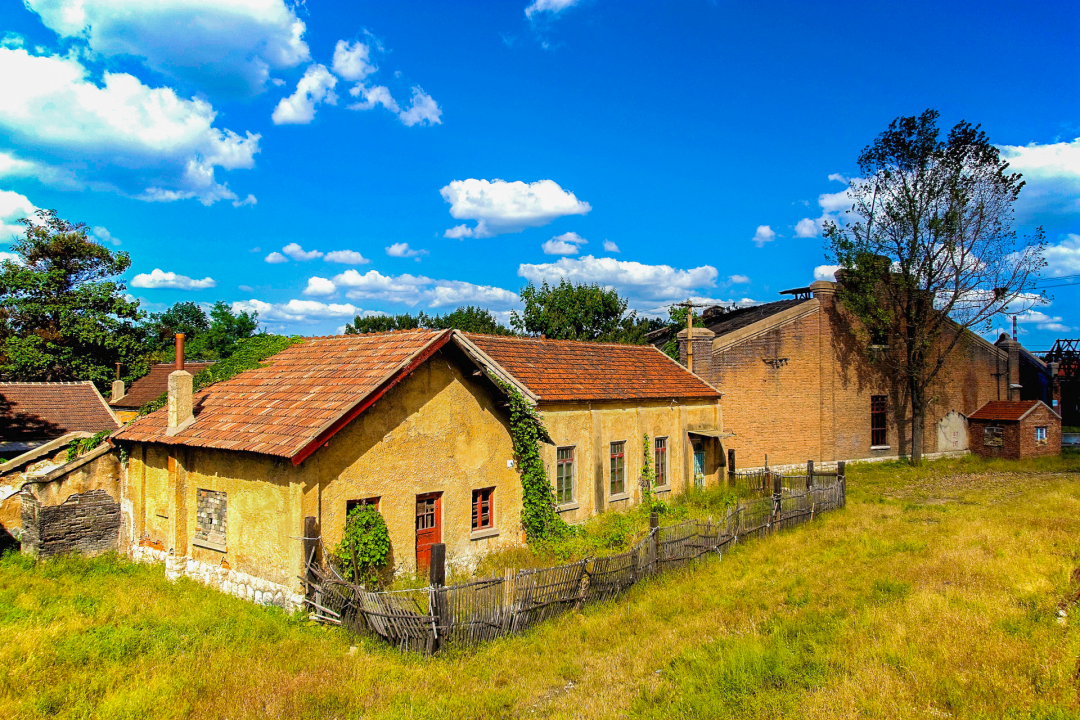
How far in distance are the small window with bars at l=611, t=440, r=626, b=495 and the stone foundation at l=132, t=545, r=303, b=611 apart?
33.0 ft

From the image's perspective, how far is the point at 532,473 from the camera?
14.9 meters

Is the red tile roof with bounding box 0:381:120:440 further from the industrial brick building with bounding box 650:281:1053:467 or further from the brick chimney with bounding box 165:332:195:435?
the industrial brick building with bounding box 650:281:1053:467

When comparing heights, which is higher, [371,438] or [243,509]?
[371,438]

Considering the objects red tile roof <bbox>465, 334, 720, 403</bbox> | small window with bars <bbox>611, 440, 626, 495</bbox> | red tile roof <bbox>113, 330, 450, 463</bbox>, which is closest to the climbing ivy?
red tile roof <bbox>465, 334, 720, 403</bbox>

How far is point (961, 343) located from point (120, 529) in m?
36.6

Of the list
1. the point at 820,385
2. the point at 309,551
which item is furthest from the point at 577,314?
the point at 309,551

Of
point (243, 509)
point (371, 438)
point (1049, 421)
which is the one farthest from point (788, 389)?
point (243, 509)

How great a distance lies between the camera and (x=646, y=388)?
20.3 m

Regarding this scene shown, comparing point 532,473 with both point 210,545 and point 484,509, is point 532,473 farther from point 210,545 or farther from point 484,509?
point 210,545

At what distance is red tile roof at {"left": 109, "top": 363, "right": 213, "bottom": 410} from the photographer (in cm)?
3647

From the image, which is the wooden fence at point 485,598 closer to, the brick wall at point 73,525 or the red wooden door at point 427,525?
the red wooden door at point 427,525

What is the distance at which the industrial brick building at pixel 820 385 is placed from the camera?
25500mm

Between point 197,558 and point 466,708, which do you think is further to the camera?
point 197,558

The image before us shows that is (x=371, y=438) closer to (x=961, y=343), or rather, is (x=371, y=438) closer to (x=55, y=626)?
(x=55, y=626)
